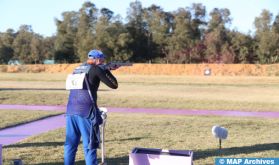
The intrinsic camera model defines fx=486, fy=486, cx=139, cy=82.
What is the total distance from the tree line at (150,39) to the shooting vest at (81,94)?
2654 inches

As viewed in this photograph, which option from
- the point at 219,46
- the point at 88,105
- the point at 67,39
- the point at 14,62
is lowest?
the point at 88,105

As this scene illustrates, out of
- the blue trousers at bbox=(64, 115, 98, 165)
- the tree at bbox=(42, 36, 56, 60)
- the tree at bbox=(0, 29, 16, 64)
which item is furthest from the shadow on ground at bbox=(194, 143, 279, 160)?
the tree at bbox=(0, 29, 16, 64)

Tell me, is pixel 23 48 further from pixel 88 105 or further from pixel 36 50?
pixel 88 105

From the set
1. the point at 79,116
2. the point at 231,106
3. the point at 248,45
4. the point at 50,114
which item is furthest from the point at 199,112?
the point at 248,45

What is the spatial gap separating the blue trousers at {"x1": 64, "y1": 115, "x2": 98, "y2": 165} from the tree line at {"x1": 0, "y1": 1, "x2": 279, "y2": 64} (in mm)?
67418

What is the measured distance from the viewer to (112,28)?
3076 inches

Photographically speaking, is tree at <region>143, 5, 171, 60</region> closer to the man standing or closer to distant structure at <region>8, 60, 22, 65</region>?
distant structure at <region>8, 60, 22, 65</region>

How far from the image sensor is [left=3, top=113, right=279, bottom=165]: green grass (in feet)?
28.8

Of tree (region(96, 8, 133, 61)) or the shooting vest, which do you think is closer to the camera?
the shooting vest

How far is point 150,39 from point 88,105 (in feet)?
242

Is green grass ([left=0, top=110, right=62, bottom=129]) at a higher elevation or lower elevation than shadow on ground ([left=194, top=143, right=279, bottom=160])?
higher

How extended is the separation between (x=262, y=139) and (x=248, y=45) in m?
65.9

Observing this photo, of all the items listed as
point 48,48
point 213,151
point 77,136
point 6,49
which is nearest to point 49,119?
point 213,151

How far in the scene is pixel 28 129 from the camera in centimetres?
1266
